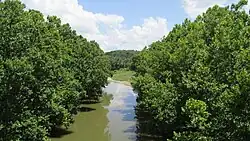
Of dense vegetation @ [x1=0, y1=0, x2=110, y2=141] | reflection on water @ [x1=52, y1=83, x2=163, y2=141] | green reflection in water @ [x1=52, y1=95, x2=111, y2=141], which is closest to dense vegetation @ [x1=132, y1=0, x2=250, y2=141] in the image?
reflection on water @ [x1=52, y1=83, x2=163, y2=141]

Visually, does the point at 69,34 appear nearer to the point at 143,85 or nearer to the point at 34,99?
the point at 143,85

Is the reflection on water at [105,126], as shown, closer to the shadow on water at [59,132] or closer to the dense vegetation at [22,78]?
the shadow on water at [59,132]

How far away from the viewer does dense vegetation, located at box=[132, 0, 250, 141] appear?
1930 centimetres

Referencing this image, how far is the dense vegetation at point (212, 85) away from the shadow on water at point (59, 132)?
443 inches

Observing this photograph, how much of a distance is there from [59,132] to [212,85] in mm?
25078

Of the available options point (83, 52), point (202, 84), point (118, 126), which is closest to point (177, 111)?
point (202, 84)

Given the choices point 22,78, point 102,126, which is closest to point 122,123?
point 102,126

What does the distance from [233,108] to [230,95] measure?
2.34 ft

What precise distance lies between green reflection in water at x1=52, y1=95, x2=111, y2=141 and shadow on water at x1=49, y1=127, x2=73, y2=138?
0.13 meters

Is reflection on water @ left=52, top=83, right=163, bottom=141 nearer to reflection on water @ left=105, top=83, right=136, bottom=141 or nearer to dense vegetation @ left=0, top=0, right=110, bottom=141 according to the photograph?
reflection on water @ left=105, top=83, right=136, bottom=141

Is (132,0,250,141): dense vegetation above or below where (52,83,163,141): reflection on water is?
above

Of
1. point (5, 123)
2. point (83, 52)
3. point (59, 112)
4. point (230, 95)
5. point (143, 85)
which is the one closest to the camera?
point (230, 95)

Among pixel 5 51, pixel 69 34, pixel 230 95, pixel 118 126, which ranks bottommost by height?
pixel 118 126

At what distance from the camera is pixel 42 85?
2581cm
